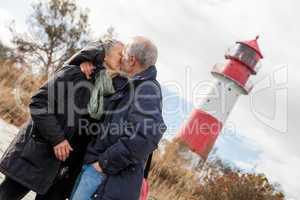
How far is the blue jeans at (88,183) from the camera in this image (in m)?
3.64

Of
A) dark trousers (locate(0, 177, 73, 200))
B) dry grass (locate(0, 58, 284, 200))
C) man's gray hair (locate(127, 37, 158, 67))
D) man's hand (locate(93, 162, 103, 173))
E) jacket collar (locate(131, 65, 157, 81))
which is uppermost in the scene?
man's gray hair (locate(127, 37, 158, 67))

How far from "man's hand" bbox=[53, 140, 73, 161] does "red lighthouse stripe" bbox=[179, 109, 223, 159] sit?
19129 mm

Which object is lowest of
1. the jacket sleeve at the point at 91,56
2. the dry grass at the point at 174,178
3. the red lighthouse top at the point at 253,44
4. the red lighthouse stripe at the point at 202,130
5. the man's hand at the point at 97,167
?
the red lighthouse stripe at the point at 202,130

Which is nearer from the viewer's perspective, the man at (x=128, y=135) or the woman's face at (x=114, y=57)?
the man at (x=128, y=135)

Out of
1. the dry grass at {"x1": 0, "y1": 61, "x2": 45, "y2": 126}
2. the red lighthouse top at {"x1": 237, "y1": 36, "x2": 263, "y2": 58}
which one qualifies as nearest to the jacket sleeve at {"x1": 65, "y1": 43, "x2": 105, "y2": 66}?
the dry grass at {"x1": 0, "y1": 61, "x2": 45, "y2": 126}

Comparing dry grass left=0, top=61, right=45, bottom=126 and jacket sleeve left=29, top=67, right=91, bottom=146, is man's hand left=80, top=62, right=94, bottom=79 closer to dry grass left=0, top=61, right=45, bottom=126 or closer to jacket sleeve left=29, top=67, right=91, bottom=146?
jacket sleeve left=29, top=67, right=91, bottom=146

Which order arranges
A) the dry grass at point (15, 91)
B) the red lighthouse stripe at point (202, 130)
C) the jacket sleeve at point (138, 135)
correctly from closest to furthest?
the jacket sleeve at point (138, 135)
the dry grass at point (15, 91)
the red lighthouse stripe at point (202, 130)

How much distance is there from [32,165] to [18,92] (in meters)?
6.87

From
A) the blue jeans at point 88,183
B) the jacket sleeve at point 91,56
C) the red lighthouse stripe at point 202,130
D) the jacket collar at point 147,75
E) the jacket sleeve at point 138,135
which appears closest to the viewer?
the jacket sleeve at point 138,135

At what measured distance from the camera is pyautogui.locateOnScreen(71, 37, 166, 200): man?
3553 millimetres

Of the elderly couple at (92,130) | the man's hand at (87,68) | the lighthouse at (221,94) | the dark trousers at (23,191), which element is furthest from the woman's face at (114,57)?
the lighthouse at (221,94)

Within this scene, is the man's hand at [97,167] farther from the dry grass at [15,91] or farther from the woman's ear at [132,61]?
the dry grass at [15,91]

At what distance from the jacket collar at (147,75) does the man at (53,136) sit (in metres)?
0.33

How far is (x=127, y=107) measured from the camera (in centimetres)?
369
